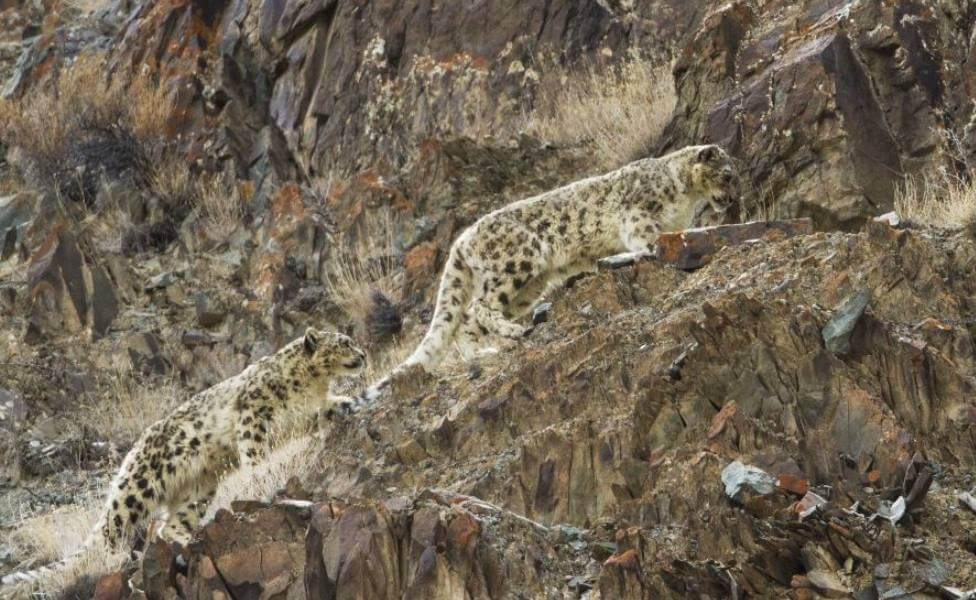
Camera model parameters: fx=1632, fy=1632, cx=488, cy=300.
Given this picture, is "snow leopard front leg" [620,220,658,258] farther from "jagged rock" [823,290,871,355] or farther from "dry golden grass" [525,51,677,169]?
"jagged rock" [823,290,871,355]

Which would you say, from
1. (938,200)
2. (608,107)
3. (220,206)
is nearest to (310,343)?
(938,200)

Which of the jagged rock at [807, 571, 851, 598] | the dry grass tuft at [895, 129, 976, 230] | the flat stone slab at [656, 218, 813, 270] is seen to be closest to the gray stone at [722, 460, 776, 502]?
the jagged rock at [807, 571, 851, 598]

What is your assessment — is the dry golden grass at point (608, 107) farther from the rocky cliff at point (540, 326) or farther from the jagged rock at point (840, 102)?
the jagged rock at point (840, 102)

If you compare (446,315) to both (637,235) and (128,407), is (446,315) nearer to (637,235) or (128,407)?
(637,235)

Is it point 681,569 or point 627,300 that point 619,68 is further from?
point 681,569

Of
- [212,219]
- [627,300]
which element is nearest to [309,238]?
[212,219]
